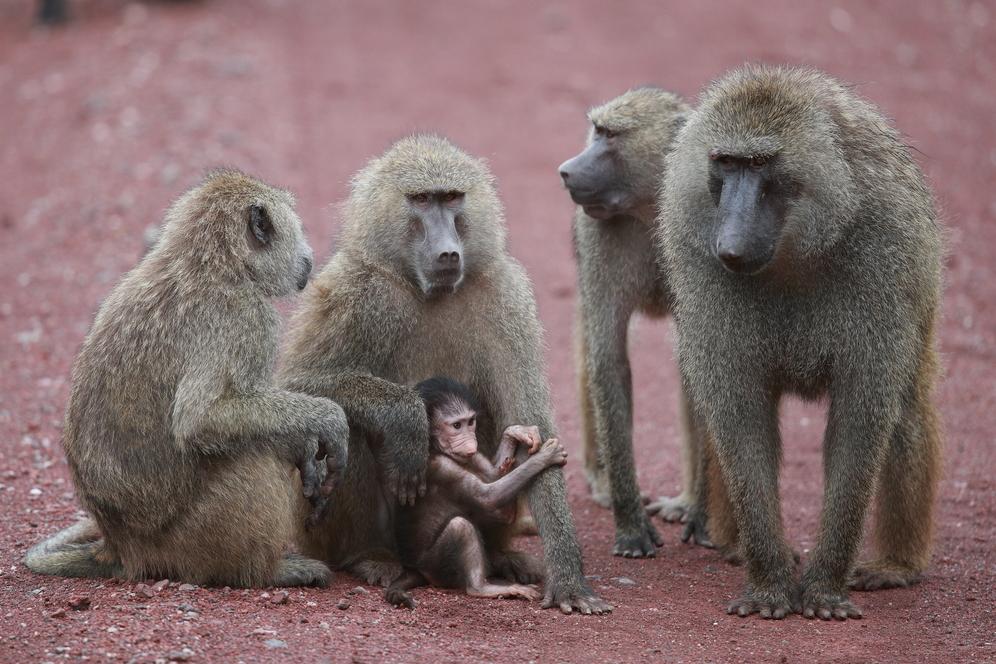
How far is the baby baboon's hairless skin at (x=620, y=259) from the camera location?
209 inches

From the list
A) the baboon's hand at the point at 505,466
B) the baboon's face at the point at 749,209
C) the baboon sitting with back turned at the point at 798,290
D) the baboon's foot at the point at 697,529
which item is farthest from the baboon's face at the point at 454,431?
the baboon's foot at the point at 697,529

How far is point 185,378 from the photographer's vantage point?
4078 mm

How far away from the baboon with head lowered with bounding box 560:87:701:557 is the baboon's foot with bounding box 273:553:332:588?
1.35 m

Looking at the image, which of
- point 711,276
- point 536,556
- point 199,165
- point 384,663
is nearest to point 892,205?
point 711,276

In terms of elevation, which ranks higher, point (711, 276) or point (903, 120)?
point (903, 120)

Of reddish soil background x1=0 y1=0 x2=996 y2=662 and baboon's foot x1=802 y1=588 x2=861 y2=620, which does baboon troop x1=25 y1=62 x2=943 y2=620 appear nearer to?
baboon's foot x1=802 y1=588 x2=861 y2=620

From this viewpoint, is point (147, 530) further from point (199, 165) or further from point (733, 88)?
point (199, 165)

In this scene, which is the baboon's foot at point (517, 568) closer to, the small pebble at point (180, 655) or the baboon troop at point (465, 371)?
the baboon troop at point (465, 371)

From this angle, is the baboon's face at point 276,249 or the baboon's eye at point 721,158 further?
the baboon's face at point 276,249

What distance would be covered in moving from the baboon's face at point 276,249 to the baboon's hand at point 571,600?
4.31 ft

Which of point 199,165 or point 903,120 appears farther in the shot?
point 903,120

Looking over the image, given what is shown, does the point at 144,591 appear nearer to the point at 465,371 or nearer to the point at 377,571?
the point at 377,571

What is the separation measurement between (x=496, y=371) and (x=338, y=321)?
572mm

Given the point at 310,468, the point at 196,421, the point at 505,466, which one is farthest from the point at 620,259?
the point at 196,421
